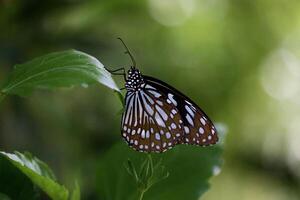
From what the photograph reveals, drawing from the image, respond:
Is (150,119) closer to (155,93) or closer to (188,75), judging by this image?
(155,93)

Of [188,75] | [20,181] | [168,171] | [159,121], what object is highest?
[188,75]

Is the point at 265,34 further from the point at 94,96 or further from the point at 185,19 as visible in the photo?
the point at 94,96

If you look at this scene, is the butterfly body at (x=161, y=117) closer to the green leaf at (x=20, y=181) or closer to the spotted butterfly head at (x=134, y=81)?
the spotted butterfly head at (x=134, y=81)

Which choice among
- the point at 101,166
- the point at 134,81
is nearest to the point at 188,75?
the point at 134,81

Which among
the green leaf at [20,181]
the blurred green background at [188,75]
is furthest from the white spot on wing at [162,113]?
the blurred green background at [188,75]

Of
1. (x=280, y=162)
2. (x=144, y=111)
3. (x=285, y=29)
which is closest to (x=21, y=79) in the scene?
(x=144, y=111)

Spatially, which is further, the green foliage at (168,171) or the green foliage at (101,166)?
the green foliage at (168,171)
